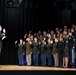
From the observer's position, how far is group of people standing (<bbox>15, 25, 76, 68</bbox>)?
28.6 ft

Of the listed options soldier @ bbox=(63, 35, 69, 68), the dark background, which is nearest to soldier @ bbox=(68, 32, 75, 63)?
soldier @ bbox=(63, 35, 69, 68)

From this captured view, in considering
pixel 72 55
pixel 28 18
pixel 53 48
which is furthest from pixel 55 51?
pixel 28 18

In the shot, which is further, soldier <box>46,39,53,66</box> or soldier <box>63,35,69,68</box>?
soldier <box>46,39,53,66</box>

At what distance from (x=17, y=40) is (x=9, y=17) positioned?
47.0 inches

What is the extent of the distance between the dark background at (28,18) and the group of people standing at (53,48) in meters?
0.94

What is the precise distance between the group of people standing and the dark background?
0.94 metres

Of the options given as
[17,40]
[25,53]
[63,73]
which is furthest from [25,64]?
[63,73]

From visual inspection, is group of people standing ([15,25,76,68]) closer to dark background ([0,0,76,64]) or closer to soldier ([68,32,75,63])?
soldier ([68,32,75,63])

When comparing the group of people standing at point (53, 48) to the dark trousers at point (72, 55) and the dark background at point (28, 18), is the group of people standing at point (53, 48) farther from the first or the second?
the dark background at point (28, 18)

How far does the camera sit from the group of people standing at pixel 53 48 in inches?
343

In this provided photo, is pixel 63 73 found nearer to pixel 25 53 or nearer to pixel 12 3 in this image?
pixel 25 53

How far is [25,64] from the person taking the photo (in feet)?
35.0

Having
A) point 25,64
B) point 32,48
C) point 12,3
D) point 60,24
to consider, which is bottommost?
point 25,64

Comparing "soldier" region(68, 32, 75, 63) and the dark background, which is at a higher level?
the dark background
